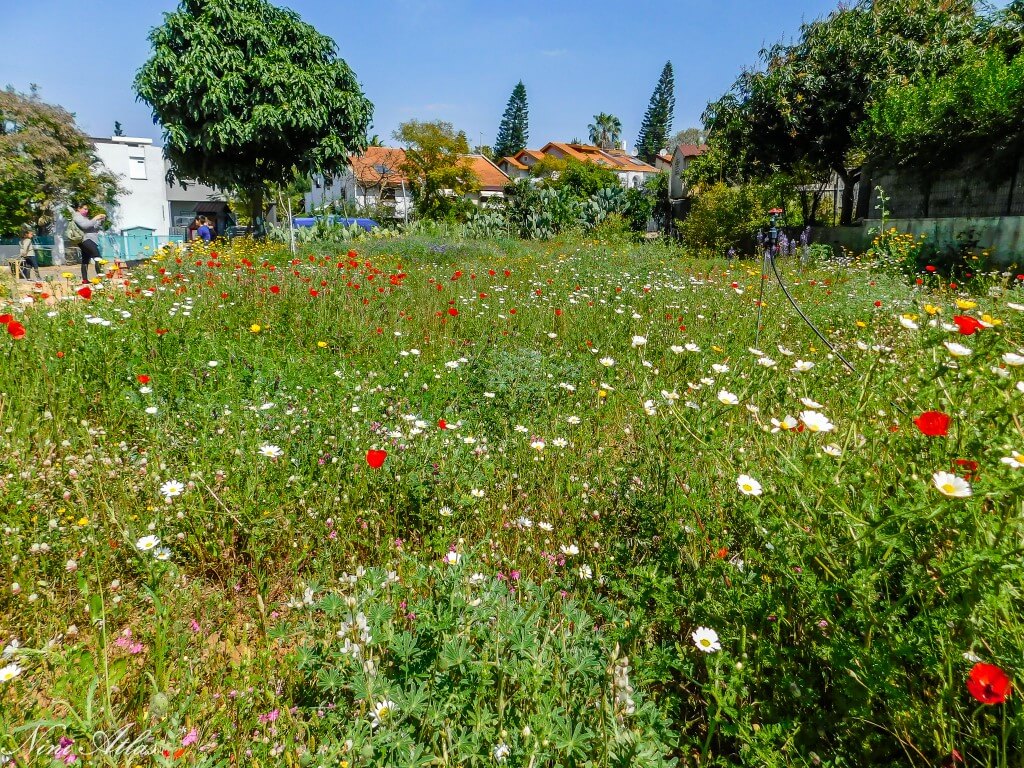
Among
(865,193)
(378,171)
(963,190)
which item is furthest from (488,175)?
(963,190)

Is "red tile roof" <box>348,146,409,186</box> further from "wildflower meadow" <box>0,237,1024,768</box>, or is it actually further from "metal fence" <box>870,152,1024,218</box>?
"wildflower meadow" <box>0,237,1024,768</box>

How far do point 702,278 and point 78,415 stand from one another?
30.2ft

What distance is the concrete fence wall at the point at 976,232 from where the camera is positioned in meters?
9.94

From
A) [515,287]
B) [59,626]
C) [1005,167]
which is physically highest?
[1005,167]

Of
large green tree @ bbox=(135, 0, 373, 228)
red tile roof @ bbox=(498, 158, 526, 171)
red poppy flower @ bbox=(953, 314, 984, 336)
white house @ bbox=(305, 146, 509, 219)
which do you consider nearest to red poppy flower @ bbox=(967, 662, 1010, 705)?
red poppy flower @ bbox=(953, 314, 984, 336)

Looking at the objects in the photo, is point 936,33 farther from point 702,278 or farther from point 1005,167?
point 702,278

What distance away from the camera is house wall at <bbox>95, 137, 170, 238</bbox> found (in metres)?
40.4

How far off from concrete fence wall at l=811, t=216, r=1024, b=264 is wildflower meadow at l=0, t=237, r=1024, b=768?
919 cm

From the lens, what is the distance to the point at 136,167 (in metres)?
41.7

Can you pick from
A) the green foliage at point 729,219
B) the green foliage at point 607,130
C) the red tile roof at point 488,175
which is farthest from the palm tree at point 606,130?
the green foliage at point 729,219

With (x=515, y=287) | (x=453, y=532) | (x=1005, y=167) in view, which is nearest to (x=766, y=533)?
(x=453, y=532)

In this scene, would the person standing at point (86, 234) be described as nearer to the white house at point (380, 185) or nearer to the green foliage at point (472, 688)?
the green foliage at point (472, 688)

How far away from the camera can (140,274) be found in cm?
681

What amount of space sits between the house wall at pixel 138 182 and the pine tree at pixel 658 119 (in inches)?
3135
